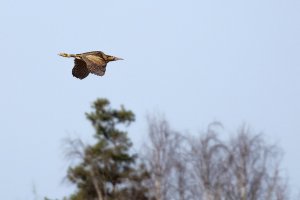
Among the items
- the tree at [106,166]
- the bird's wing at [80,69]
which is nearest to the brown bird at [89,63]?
the bird's wing at [80,69]

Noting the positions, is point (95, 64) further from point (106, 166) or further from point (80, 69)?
point (106, 166)

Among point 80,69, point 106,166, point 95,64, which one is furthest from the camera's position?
point 106,166

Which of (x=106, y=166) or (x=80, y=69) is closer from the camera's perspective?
(x=80, y=69)

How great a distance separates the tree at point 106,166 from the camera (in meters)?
40.6

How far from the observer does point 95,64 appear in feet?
60.1

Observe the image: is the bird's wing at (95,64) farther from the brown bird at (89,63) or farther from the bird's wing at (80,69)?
the bird's wing at (80,69)

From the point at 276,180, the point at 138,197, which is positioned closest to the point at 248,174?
the point at 276,180

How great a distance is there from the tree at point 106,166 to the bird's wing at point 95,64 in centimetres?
2174

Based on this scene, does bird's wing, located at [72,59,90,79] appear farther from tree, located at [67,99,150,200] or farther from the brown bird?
tree, located at [67,99,150,200]

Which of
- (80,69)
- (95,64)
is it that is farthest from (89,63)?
(80,69)

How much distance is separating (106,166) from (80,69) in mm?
21544

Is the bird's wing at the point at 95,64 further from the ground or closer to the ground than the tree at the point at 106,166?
closer to the ground

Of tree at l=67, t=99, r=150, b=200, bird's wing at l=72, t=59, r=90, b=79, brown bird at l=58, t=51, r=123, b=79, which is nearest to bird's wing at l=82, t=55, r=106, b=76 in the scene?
brown bird at l=58, t=51, r=123, b=79

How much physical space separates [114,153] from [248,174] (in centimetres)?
489
